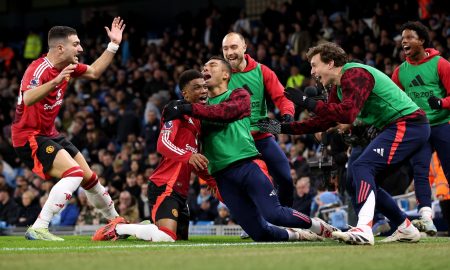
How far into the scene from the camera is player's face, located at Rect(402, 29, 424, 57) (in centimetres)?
912

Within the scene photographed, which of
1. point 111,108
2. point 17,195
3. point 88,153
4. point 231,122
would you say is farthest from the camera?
point 111,108

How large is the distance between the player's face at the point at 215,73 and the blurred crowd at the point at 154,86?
17.1ft

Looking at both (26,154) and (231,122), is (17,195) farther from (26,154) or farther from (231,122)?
(231,122)

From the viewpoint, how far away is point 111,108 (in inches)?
848

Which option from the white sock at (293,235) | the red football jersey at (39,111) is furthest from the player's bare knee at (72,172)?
the white sock at (293,235)

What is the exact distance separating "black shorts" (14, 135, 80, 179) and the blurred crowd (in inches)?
209

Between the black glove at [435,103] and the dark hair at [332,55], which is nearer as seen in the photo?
the dark hair at [332,55]

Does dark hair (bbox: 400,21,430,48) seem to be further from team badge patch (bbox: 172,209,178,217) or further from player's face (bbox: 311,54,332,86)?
team badge patch (bbox: 172,209,178,217)

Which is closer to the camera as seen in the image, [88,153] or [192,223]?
[192,223]

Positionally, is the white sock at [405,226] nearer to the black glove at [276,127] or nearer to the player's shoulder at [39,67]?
the black glove at [276,127]

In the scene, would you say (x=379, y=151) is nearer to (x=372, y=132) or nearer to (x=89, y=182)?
(x=372, y=132)

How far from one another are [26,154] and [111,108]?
12.5 metres

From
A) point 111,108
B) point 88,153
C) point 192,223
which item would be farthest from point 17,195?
point 192,223

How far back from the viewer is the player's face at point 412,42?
29.9ft
